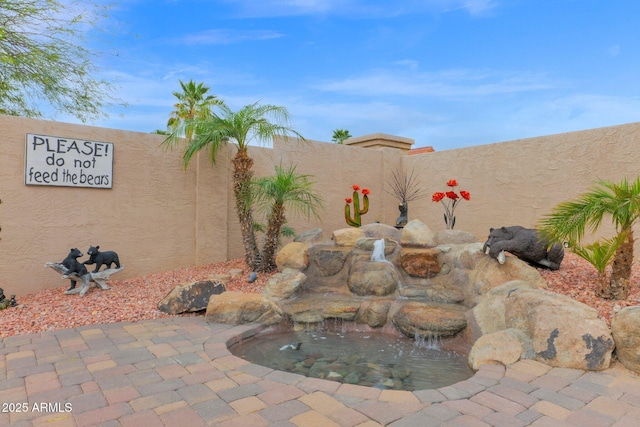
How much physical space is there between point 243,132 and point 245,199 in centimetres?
102

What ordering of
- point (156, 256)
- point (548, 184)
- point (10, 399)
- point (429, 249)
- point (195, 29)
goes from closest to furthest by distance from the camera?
point (10, 399)
point (429, 249)
point (195, 29)
point (156, 256)
point (548, 184)

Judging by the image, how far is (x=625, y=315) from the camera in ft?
9.86

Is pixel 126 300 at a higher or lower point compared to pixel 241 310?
lower

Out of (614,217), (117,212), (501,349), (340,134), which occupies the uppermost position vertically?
(340,134)

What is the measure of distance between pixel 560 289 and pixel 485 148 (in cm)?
428

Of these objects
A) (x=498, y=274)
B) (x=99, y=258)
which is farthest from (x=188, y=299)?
(x=498, y=274)

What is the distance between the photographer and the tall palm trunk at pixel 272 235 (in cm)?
583

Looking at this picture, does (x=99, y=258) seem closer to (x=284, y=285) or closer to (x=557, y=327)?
(x=284, y=285)

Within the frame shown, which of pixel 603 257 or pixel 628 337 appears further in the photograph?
pixel 603 257

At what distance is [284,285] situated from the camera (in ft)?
16.4

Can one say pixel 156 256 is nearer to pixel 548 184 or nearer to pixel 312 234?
pixel 312 234

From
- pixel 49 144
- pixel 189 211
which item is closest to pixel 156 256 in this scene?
pixel 189 211

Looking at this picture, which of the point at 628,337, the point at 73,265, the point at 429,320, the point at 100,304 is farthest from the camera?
the point at 73,265

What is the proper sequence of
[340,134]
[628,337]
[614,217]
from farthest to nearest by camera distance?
[340,134], [614,217], [628,337]
